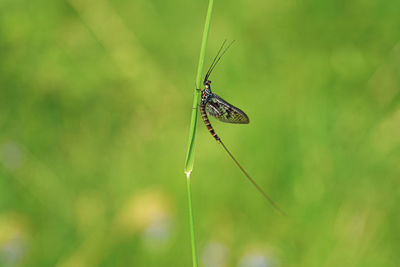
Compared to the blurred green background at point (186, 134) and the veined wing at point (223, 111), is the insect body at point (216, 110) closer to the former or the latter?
the veined wing at point (223, 111)

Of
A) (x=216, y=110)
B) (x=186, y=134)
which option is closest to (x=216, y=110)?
(x=216, y=110)

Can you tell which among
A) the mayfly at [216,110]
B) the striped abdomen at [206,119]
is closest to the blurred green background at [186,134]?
the mayfly at [216,110]

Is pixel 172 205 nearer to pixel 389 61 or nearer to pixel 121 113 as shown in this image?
pixel 121 113

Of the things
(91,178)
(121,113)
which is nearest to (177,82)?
(121,113)

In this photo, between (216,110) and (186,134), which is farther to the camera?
(186,134)

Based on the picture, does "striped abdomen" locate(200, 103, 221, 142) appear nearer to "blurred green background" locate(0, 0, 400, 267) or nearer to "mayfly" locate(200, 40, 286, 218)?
"mayfly" locate(200, 40, 286, 218)

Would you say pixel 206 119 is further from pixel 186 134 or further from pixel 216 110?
pixel 186 134

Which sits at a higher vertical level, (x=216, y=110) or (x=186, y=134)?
(x=186, y=134)
